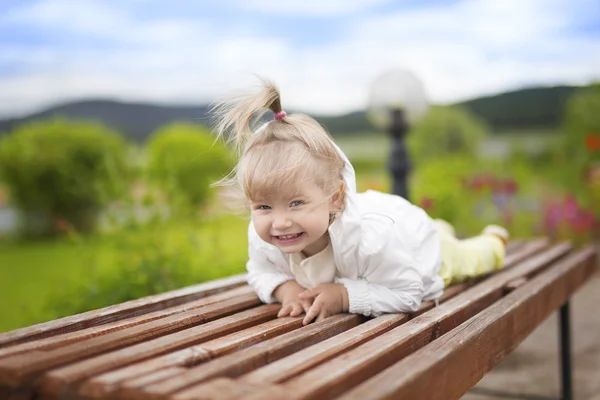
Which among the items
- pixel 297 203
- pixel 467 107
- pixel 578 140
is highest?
pixel 467 107

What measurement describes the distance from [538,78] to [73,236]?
740cm

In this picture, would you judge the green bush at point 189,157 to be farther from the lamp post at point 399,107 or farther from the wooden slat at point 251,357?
the wooden slat at point 251,357

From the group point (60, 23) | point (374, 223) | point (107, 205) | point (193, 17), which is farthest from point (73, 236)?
point (193, 17)

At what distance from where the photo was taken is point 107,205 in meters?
3.65

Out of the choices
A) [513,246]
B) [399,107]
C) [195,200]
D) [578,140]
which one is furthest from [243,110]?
[578,140]

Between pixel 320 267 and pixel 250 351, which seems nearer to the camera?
pixel 250 351

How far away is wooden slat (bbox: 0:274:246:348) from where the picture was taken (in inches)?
60.2

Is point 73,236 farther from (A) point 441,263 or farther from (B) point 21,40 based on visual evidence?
(B) point 21,40

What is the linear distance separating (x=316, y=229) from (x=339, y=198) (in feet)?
0.56

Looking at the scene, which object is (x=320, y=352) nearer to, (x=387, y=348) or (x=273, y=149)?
(x=387, y=348)

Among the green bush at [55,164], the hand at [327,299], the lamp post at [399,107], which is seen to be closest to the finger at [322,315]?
the hand at [327,299]

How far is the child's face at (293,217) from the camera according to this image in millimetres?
1758

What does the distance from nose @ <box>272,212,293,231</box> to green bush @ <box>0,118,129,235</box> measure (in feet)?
16.4

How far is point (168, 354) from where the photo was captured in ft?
4.34
